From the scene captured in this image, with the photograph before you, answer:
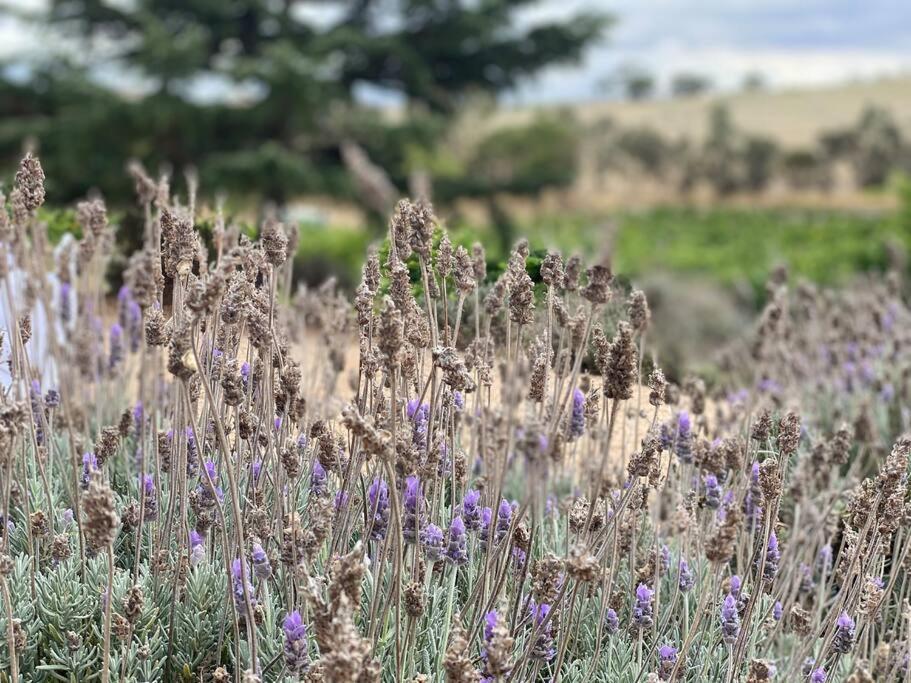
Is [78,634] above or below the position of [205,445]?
below

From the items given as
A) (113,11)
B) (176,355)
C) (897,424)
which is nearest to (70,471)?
(176,355)

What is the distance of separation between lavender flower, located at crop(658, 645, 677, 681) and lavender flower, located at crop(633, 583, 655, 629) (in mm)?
75

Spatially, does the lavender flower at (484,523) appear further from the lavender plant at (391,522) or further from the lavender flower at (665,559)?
the lavender flower at (665,559)

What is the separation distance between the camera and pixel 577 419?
270 cm

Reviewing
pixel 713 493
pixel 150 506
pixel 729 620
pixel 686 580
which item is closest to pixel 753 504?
pixel 713 493

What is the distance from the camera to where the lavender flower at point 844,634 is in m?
2.41

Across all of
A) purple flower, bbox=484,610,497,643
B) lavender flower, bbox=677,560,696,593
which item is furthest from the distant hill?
purple flower, bbox=484,610,497,643

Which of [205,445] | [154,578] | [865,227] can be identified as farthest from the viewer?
[865,227]

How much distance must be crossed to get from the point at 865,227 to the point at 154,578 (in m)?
25.0

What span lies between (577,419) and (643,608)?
523 mm

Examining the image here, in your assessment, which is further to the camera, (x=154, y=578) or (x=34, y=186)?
(x=154, y=578)

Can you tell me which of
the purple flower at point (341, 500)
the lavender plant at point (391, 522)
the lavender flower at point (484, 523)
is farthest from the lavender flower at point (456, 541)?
the purple flower at point (341, 500)

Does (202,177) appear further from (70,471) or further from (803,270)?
(70,471)

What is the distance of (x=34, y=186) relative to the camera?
228cm
